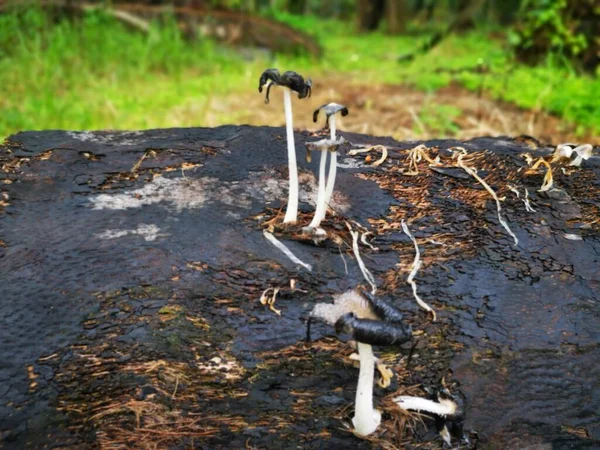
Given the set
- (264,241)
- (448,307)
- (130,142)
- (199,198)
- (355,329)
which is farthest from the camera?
(130,142)

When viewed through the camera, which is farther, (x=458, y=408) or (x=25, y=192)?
(x=25, y=192)

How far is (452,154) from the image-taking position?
241 centimetres

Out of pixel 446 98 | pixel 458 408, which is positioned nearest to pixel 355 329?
pixel 458 408

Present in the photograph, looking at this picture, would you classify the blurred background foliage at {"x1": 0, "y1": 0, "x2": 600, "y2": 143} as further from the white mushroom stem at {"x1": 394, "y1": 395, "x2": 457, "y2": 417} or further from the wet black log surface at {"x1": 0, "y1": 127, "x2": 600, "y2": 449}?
the white mushroom stem at {"x1": 394, "y1": 395, "x2": 457, "y2": 417}

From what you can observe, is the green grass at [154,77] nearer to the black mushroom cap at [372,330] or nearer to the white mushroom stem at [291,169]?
the white mushroom stem at [291,169]

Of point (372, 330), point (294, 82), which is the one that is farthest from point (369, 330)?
point (294, 82)

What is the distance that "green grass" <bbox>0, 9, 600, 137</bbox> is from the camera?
214 inches

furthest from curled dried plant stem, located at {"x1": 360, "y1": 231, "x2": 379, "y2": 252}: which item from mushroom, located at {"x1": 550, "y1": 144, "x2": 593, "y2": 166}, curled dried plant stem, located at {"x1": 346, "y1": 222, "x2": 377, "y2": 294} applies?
mushroom, located at {"x1": 550, "y1": 144, "x2": 593, "y2": 166}

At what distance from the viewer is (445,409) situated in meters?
1.63

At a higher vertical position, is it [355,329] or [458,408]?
[355,329]

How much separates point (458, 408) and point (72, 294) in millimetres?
1274

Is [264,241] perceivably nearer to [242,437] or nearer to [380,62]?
[242,437]

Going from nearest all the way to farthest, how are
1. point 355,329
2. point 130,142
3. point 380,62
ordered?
point 355,329 → point 130,142 → point 380,62

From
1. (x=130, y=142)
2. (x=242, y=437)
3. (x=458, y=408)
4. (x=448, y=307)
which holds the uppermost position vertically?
(x=130, y=142)
